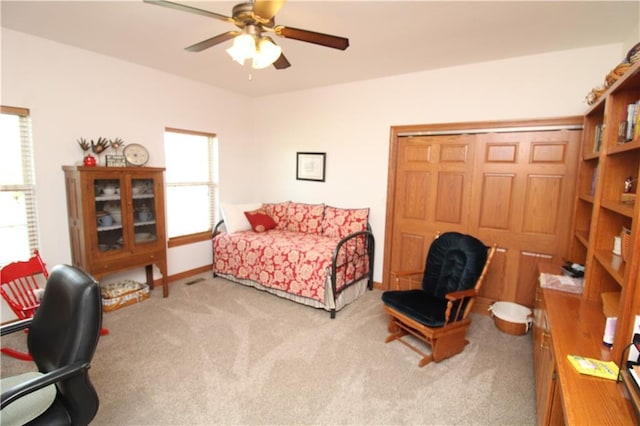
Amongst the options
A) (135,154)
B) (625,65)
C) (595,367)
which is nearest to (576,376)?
(595,367)

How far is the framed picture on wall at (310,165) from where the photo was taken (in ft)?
14.1

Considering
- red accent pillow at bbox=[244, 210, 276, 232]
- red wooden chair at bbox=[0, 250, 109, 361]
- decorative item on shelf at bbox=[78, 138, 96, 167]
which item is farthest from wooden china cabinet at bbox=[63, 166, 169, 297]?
red accent pillow at bbox=[244, 210, 276, 232]

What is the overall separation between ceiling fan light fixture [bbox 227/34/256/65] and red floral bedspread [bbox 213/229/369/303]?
79.7 inches

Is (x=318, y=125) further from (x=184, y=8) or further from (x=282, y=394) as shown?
(x=282, y=394)

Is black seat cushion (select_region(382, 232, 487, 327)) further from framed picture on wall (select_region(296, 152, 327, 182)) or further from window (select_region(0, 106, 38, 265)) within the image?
window (select_region(0, 106, 38, 265))

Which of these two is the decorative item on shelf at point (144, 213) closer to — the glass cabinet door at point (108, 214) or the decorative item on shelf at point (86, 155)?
the glass cabinet door at point (108, 214)

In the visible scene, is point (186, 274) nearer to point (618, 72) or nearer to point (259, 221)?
point (259, 221)

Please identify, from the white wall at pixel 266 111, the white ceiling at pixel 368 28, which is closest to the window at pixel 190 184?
the white wall at pixel 266 111

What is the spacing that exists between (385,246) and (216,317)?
207cm

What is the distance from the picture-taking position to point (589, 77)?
9.02ft

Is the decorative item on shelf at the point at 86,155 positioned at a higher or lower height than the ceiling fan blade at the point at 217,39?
lower

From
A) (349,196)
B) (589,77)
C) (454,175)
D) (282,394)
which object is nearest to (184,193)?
(349,196)

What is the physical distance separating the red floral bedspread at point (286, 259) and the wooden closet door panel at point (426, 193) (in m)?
0.54

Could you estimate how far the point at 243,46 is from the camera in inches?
73.4
